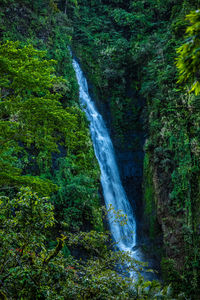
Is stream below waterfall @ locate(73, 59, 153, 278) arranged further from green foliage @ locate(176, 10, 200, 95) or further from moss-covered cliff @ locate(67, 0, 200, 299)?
green foliage @ locate(176, 10, 200, 95)

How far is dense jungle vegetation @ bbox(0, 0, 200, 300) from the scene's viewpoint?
3230mm

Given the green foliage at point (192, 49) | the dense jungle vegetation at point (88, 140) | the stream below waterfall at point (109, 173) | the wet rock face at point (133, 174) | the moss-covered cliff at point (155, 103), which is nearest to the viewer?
the green foliage at point (192, 49)

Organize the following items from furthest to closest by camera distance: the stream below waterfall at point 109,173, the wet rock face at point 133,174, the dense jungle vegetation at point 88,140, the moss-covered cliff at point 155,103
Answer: the wet rock face at point 133,174 < the stream below waterfall at point 109,173 < the moss-covered cliff at point 155,103 < the dense jungle vegetation at point 88,140

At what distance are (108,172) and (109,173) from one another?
0.39 feet

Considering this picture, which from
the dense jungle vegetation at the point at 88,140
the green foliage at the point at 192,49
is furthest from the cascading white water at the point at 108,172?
the green foliage at the point at 192,49

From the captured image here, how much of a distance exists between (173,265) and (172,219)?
2.35 metres

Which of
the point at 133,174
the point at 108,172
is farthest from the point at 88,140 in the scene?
the point at 133,174

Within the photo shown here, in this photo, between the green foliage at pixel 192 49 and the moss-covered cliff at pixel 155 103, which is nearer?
the green foliage at pixel 192 49

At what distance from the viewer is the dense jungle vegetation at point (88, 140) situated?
10.6ft

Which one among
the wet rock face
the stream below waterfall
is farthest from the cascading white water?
the wet rock face

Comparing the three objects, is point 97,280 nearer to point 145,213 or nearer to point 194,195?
point 194,195

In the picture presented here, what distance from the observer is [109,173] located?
657 inches

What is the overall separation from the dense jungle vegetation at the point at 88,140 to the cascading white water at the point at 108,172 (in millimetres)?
1295

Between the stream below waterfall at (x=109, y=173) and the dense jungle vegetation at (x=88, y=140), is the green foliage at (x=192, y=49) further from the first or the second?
the stream below waterfall at (x=109, y=173)
